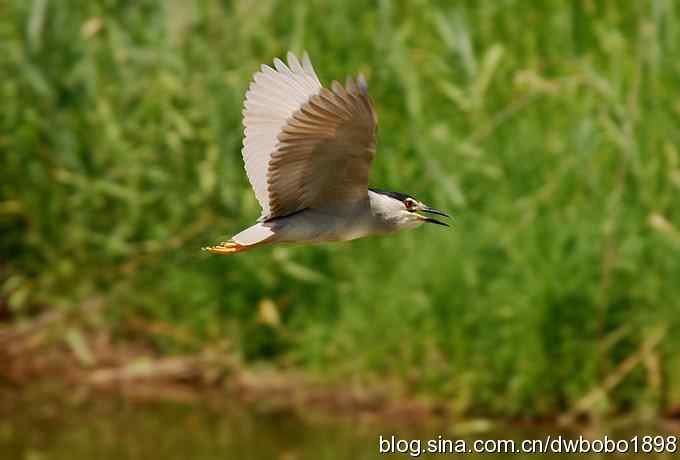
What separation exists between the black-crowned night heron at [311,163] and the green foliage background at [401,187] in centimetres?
196

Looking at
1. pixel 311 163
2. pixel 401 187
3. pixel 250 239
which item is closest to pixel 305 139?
pixel 311 163

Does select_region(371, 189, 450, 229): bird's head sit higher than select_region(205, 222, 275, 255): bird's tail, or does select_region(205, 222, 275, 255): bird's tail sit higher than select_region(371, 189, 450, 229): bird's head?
select_region(371, 189, 450, 229): bird's head

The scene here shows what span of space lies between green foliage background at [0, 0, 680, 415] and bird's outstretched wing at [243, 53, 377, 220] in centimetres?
196

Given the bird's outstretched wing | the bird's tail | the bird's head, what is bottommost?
the bird's tail

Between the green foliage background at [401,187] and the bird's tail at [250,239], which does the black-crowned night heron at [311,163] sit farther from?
the green foliage background at [401,187]

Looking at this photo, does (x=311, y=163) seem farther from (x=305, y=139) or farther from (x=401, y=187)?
(x=401, y=187)

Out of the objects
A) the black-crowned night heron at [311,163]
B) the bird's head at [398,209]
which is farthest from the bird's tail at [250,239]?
the bird's head at [398,209]

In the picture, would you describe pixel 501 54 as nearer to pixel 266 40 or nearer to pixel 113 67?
pixel 266 40

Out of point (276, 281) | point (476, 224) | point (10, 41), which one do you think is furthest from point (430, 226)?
point (10, 41)

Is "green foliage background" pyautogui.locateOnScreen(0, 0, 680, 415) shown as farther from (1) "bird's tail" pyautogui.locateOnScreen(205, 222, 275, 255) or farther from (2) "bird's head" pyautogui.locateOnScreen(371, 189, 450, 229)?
(1) "bird's tail" pyautogui.locateOnScreen(205, 222, 275, 255)

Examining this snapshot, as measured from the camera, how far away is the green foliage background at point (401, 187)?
18.4ft

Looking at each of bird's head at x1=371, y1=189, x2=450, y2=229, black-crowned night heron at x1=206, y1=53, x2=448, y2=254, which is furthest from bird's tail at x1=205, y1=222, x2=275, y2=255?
bird's head at x1=371, y1=189, x2=450, y2=229

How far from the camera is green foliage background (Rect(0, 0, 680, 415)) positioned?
18.4ft

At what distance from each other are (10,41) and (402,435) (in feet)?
7.49
